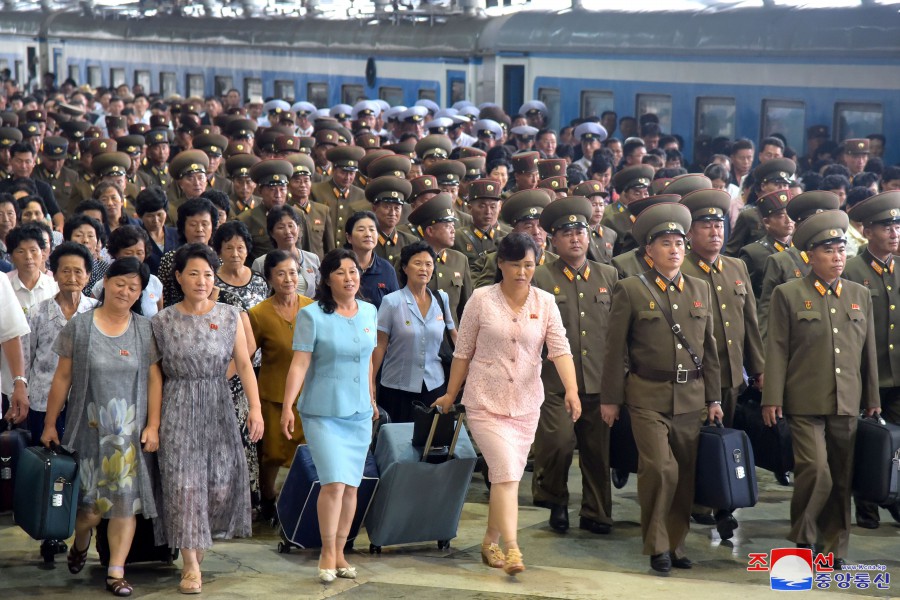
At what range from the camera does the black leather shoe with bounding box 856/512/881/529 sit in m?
7.60

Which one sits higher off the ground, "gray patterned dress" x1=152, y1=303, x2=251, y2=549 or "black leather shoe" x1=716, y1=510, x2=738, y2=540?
"gray patterned dress" x1=152, y1=303, x2=251, y2=549

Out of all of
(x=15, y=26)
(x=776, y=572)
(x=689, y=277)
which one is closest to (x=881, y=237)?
(x=689, y=277)

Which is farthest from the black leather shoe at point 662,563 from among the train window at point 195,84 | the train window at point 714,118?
the train window at point 195,84

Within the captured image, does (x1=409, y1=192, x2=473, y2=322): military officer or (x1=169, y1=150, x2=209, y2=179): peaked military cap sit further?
(x1=169, y1=150, x2=209, y2=179): peaked military cap

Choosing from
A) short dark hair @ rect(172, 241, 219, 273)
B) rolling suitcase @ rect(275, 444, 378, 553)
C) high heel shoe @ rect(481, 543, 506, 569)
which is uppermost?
short dark hair @ rect(172, 241, 219, 273)

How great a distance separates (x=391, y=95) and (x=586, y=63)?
5405 mm

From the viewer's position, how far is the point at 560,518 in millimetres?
7469

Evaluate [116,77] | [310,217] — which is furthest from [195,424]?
[116,77]

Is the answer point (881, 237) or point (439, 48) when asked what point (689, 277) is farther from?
point (439, 48)

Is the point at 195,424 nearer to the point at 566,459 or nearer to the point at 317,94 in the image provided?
the point at 566,459

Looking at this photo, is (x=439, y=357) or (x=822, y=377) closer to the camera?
(x=822, y=377)

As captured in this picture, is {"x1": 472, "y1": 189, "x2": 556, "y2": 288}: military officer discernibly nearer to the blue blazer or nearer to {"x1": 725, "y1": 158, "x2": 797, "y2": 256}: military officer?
{"x1": 725, "y1": 158, "x2": 797, "y2": 256}: military officer

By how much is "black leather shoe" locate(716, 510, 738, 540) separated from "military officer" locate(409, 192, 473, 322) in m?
2.13

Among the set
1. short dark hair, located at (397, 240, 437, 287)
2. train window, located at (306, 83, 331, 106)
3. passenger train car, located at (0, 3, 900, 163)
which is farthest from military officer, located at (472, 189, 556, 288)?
train window, located at (306, 83, 331, 106)
